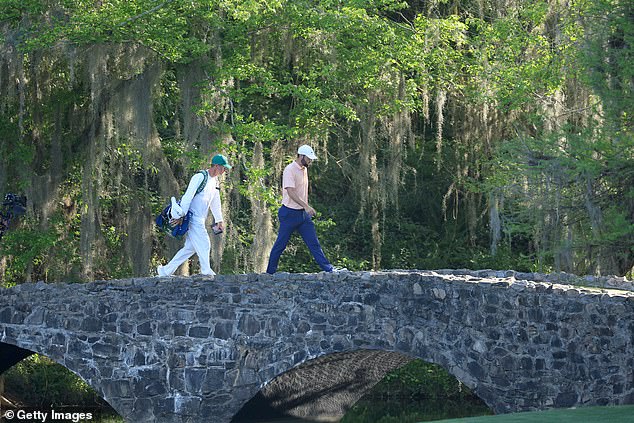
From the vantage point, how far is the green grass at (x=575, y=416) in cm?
1152

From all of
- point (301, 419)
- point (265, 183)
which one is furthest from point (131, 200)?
point (301, 419)

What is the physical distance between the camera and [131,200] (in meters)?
21.1

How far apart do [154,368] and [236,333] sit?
41.1 inches

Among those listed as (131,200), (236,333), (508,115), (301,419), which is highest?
(508,115)

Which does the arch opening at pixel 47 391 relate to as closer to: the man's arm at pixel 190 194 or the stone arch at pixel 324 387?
the stone arch at pixel 324 387

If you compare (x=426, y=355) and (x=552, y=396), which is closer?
(x=552, y=396)

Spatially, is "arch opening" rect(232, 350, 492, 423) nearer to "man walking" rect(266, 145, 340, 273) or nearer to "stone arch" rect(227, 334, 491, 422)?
"stone arch" rect(227, 334, 491, 422)

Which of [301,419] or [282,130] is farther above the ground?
[282,130]

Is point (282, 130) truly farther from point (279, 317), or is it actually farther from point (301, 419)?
point (279, 317)

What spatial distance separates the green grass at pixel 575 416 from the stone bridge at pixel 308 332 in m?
0.86

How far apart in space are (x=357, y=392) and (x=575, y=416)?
9.84 metres

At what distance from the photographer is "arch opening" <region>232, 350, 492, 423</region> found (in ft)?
64.7

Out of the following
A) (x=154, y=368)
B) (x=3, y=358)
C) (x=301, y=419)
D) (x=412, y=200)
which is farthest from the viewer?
(x=412, y=200)

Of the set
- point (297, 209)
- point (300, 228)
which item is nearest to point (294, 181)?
point (297, 209)
